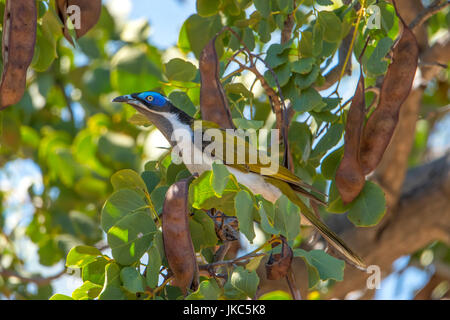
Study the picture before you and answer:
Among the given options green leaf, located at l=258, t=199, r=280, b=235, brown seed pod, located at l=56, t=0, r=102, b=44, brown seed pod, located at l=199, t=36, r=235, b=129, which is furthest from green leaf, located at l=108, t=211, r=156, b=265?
brown seed pod, located at l=56, t=0, r=102, b=44

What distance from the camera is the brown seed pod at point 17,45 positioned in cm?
273

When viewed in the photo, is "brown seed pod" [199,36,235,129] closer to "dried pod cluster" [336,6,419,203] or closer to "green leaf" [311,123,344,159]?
"green leaf" [311,123,344,159]

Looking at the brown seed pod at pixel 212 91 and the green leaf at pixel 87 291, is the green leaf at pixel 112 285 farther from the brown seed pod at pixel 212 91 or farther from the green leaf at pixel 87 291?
the brown seed pod at pixel 212 91

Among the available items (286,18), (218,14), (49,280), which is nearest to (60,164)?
(49,280)

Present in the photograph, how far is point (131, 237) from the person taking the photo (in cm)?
243

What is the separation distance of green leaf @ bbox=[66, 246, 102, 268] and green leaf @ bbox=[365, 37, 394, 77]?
151cm

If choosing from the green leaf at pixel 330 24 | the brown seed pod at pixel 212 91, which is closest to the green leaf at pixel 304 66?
the green leaf at pixel 330 24

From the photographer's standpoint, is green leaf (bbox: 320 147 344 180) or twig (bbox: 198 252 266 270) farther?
green leaf (bbox: 320 147 344 180)

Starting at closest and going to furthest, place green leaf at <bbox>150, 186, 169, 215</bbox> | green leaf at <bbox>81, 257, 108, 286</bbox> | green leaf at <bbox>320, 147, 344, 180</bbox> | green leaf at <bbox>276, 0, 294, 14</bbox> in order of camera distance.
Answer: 1. green leaf at <bbox>81, 257, 108, 286</bbox>
2. green leaf at <bbox>150, 186, 169, 215</bbox>
3. green leaf at <bbox>276, 0, 294, 14</bbox>
4. green leaf at <bbox>320, 147, 344, 180</bbox>

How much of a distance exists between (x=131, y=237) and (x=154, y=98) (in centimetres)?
162

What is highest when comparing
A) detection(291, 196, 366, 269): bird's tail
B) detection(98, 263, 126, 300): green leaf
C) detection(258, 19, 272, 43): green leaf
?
detection(258, 19, 272, 43): green leaf

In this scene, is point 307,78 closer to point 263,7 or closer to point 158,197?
point 263,7

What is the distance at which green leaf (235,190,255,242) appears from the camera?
2.31 m

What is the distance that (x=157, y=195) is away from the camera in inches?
114
